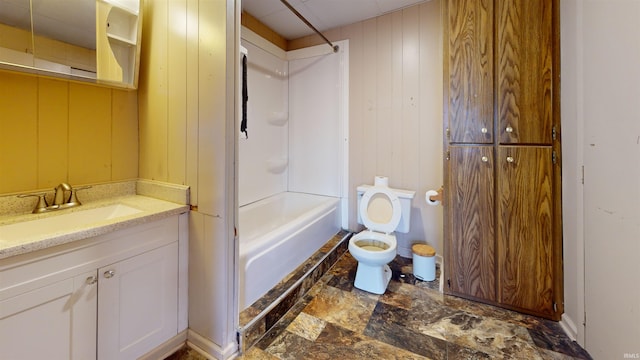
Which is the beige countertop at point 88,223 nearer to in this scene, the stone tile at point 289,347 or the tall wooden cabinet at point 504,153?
the stone tile at point 289,347

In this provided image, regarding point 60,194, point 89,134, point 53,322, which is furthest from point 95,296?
point 89,134

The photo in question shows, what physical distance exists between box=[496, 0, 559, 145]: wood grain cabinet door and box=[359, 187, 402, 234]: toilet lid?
0.95 m

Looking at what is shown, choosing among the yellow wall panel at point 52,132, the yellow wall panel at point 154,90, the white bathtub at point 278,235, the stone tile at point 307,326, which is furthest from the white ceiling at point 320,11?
the stone tile at point 307,326

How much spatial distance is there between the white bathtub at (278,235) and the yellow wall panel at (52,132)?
1034 mm

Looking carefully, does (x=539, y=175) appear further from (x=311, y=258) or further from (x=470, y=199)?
(x=311, y=258)

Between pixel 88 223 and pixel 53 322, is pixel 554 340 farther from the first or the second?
pixel 88 223

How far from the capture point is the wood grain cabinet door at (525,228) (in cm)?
163

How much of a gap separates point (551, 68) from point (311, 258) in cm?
209

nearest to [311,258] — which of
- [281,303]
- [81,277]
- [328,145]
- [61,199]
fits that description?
[281,303]

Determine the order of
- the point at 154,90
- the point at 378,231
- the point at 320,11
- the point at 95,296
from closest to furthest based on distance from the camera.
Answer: the point at 95,296 → the point at 154,90 → the point at 378,231 → the point at 320,11

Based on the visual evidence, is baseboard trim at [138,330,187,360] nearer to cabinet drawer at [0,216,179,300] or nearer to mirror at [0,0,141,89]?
cabinet drawer at [0,216,179,300]

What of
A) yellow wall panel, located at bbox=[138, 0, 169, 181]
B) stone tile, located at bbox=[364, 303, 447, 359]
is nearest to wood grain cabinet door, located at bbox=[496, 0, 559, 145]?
stone tile, located at bbox=[364, 303, 447, 359]

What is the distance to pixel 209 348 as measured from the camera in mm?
1358

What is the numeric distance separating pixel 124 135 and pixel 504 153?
96.0 inches
